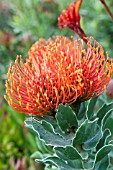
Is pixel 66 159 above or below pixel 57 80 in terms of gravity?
below

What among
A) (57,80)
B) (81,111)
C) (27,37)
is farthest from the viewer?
(27,37)

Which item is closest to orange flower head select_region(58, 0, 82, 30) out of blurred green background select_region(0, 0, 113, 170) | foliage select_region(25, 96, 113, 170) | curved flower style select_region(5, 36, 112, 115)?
curved flower style select_region(5, 36, 112, 115)

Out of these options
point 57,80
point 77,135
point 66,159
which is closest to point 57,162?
point 66,159

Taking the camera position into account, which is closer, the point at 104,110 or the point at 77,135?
the point at 77,135

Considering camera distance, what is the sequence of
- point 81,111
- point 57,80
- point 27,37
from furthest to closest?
point 27,37, point 81,111, point 57,80

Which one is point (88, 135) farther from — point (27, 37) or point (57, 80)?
point (27, 37)

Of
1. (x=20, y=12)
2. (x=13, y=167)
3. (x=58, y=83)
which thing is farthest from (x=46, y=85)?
(x=20, y=12)
